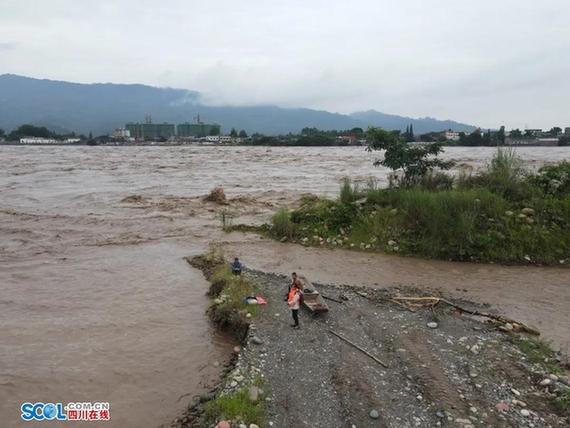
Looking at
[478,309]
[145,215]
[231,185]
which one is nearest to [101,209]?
[145,215]

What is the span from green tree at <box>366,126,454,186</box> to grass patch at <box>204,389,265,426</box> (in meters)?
10.6

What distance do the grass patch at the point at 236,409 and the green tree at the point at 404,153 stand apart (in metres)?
10.6

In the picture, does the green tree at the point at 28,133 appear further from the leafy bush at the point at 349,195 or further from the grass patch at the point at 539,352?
the grass patch at the point at 539,352

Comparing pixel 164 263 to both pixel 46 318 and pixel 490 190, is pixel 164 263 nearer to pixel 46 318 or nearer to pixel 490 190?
pixel 46 318

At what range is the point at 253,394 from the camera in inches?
203

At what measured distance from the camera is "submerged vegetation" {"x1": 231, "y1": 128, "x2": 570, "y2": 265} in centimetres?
1112

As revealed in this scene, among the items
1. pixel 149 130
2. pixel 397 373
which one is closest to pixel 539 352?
pixel 397 373

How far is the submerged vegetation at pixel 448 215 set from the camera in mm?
11125

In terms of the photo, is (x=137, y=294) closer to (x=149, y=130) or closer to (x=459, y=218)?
(x=459, y=218)

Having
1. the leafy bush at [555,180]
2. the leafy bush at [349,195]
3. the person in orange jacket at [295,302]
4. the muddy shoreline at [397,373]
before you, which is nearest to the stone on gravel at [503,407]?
the muddy shoreline at [397,373]

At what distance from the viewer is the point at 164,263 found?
1175 centimetres

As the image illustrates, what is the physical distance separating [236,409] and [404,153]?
37.1 ft

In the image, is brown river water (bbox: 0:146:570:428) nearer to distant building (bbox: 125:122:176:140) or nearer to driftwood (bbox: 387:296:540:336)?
driftwood (bbox: 387:296:540:336)

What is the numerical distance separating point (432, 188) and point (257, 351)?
1021cm
